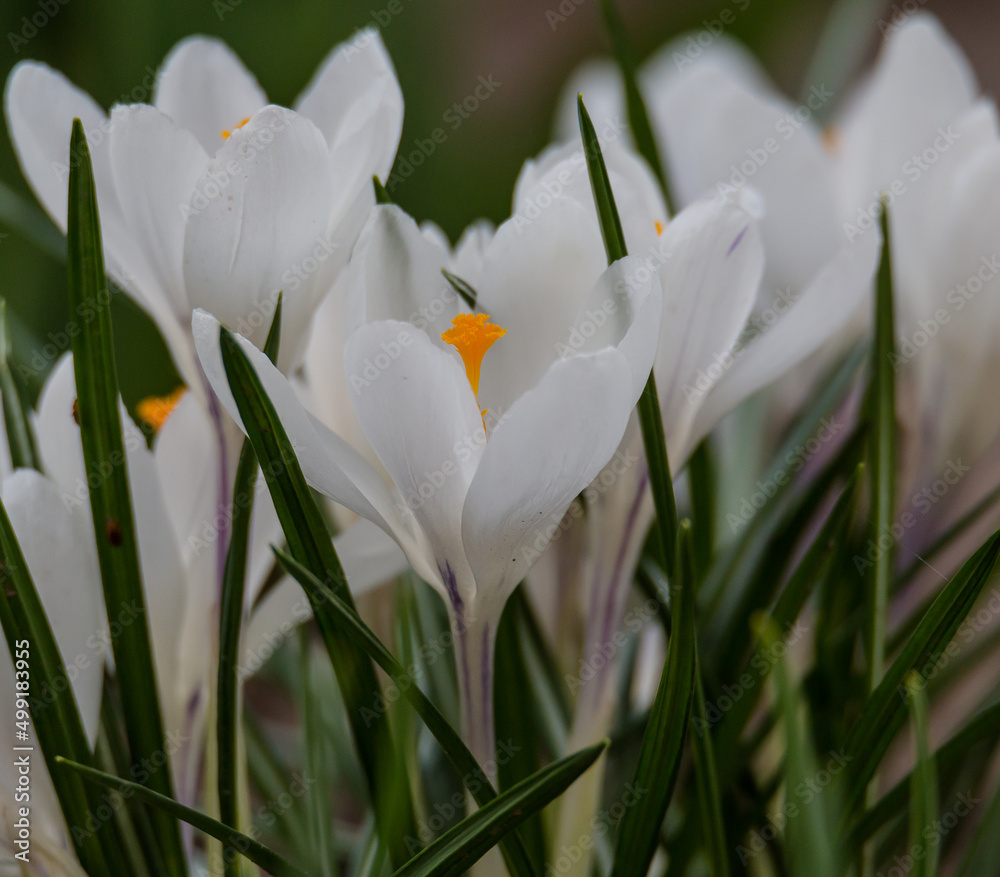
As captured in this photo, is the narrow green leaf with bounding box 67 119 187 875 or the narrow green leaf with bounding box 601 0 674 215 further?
the narrow green leaf with bounding box 601 0 674 215

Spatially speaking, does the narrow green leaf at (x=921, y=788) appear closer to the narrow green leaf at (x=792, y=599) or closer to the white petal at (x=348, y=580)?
the narrow green leaf at (x=792, y=599)

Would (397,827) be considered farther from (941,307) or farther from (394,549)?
(941,307)

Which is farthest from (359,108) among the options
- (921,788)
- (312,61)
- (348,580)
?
(312,61)

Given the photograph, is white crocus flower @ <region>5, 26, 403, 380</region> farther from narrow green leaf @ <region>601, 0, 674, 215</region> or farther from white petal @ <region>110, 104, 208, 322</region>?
narrow green leaf @ <region>601, 0, 674, 215</region>

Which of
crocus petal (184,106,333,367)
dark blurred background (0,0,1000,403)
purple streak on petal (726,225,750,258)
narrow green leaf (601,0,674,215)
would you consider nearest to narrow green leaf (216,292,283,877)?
crocus petal (184,106,333,367)

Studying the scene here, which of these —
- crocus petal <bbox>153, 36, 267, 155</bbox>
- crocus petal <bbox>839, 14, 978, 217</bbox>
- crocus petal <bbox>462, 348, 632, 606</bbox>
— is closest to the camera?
crocus petal <bbox>462, 348, 632, 606</bbox>

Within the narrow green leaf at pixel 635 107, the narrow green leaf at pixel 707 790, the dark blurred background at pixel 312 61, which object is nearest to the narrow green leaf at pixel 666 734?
the narrow green leaf at pixel 707 790

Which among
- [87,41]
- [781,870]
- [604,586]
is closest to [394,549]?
[604,586]
